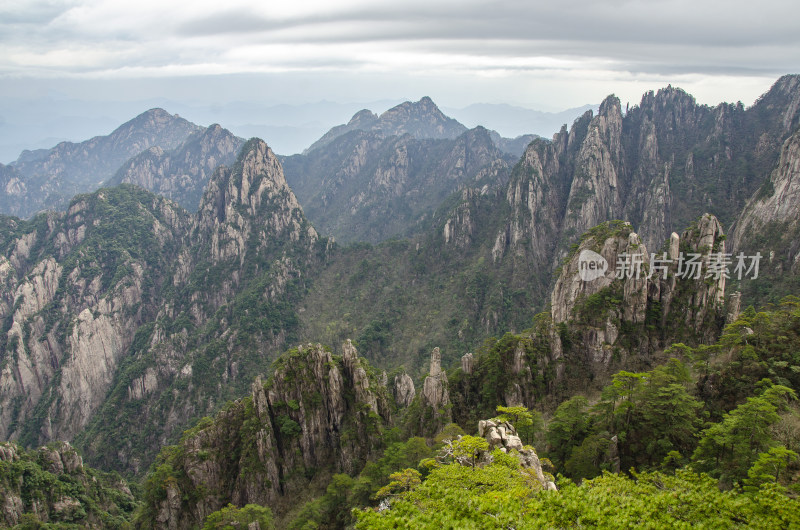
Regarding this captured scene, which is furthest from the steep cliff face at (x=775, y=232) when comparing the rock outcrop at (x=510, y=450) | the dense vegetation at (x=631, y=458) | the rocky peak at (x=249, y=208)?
the rocky peak at (x=249, y=208)

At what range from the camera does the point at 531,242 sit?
129875 millimetres

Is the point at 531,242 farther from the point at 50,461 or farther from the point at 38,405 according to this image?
the point at 38,405

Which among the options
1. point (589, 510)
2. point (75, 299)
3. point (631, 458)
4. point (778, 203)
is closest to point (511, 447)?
point (589, 510)

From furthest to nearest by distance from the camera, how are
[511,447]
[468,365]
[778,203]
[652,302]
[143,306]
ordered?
[143,306]
[778,203]
[468,365]
[652,302]
[511,447]

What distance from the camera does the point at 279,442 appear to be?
53656mm

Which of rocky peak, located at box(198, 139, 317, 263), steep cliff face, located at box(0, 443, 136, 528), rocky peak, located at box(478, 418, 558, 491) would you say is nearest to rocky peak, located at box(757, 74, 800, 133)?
rocky peak, located at box(478, 418, 558, 491)

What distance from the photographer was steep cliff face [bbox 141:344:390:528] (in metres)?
50.1

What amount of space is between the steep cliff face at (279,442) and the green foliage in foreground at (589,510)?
32953 millimetres

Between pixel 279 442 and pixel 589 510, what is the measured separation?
44316 millimetres

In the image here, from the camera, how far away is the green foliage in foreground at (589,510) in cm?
1669

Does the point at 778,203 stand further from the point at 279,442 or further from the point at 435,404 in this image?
the point at 279,442

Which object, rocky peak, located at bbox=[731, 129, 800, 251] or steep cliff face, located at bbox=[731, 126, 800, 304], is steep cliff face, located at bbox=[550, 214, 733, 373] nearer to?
steep cliff face, located at bbox=[731, 126, 800, 304]

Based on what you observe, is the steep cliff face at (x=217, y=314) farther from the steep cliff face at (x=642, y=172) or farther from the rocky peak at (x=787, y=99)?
the rocky peak at (x=787, y=99)

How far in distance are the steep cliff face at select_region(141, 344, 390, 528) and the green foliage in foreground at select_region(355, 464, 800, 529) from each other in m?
33.0
